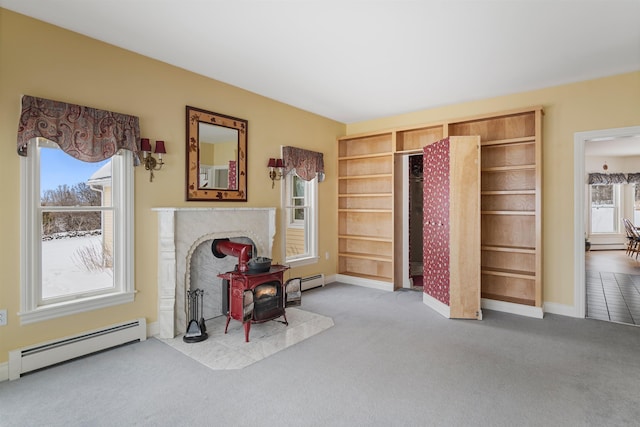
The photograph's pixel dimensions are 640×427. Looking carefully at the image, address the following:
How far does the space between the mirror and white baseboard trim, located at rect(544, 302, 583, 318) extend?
13.5 feet

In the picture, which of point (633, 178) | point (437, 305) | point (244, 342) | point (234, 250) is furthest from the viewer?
point (633, 178)

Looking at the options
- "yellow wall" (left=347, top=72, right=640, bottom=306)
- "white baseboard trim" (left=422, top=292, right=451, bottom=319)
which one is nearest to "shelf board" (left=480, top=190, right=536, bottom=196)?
"yellow wall" (left=347, top=72, right=640, bottom=306)

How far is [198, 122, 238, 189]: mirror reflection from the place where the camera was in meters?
3.78

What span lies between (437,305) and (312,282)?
1.94 metres

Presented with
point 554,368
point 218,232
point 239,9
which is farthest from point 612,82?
point 218,232

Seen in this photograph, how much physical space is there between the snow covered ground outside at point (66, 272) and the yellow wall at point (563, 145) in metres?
5.08

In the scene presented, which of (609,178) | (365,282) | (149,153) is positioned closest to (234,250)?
(149,153)

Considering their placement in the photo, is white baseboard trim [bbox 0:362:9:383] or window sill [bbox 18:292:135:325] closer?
white baseboard trim [bbox 0:362:9:383]

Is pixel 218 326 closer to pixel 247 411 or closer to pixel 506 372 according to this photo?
pixel 247 411

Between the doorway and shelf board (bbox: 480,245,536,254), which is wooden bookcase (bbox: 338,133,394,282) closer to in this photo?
the doorway

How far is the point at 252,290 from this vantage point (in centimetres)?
336

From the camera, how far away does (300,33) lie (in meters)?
2.86

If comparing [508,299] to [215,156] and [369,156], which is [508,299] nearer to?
[369,156]

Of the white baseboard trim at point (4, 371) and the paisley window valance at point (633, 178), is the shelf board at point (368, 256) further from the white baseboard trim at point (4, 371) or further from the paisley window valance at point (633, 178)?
the paisley window valance at point (633, 178)
